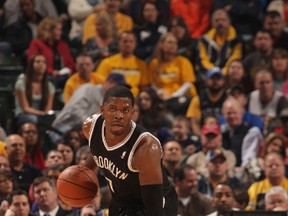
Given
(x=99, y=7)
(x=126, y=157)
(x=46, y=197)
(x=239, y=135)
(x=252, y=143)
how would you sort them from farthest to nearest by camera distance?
(x=99, y=7)
(x=239, y=135)
(x=252, y=143)
(x=46, y=197)
(x=126, y=157)

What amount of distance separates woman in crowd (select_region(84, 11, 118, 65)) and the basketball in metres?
5.75

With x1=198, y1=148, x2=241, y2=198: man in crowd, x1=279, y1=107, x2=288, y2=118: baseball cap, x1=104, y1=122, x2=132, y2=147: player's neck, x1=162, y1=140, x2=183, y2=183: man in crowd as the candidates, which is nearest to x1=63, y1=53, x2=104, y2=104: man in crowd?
x1=162, y1=140, x2=183, y2=183: man in crowd

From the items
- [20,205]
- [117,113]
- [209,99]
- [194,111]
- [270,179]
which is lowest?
[270,179]

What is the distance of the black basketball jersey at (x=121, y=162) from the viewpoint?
22.4 feet

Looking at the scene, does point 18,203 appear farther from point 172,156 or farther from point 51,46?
point 51,46

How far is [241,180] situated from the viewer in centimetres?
1070

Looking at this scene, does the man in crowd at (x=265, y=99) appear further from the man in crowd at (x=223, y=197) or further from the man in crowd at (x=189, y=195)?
the man in crowd at (x=223, y=197)

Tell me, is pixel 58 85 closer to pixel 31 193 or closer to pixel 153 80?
pixel 153 80

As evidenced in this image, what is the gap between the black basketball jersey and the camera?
6.84 m

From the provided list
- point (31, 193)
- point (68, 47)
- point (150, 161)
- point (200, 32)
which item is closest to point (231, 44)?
point (200, 32)

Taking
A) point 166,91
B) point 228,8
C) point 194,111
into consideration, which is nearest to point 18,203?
point 194,111

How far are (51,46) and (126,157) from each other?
252 inches

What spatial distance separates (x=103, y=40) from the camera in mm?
13289

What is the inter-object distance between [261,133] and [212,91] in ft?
3.27
